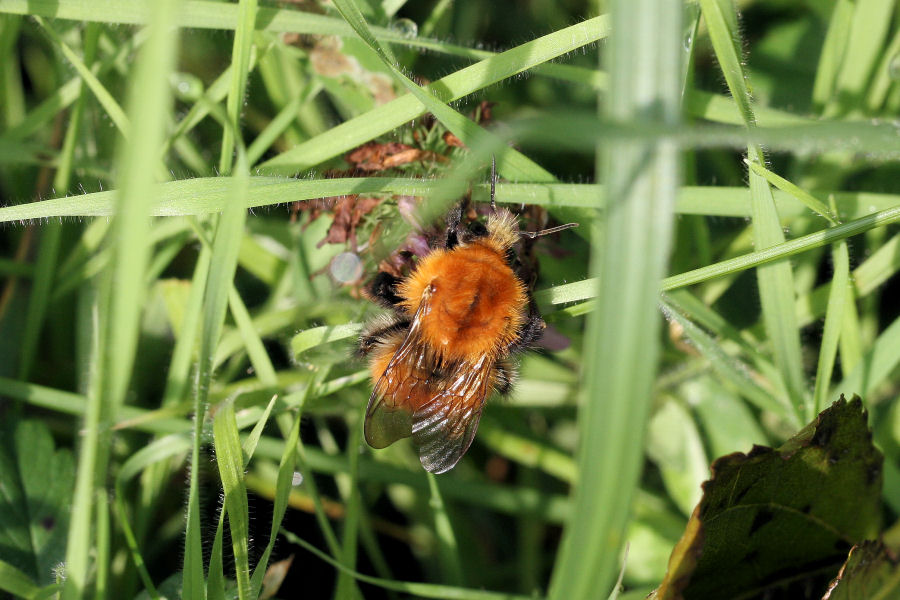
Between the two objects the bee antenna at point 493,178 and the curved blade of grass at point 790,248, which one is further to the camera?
the bee antenna at point 493,178

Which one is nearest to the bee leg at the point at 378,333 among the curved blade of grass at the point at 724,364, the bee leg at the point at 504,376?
the bee leg at the point at 504,376

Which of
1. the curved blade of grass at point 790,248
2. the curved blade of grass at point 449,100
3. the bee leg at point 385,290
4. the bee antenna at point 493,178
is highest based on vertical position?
the curved blade of grass at point 449,100

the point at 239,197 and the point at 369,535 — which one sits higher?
the point at 239,197

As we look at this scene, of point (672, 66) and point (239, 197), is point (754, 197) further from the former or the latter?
point (239, 197)

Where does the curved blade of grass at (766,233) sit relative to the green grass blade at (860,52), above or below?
below

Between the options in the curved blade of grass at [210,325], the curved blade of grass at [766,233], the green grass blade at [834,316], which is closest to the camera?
the curved blade of grass at [210,325]

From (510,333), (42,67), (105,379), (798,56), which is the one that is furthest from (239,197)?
(798,56)

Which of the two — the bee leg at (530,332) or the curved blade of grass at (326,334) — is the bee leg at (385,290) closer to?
the curved blade of grass at (326,334)
